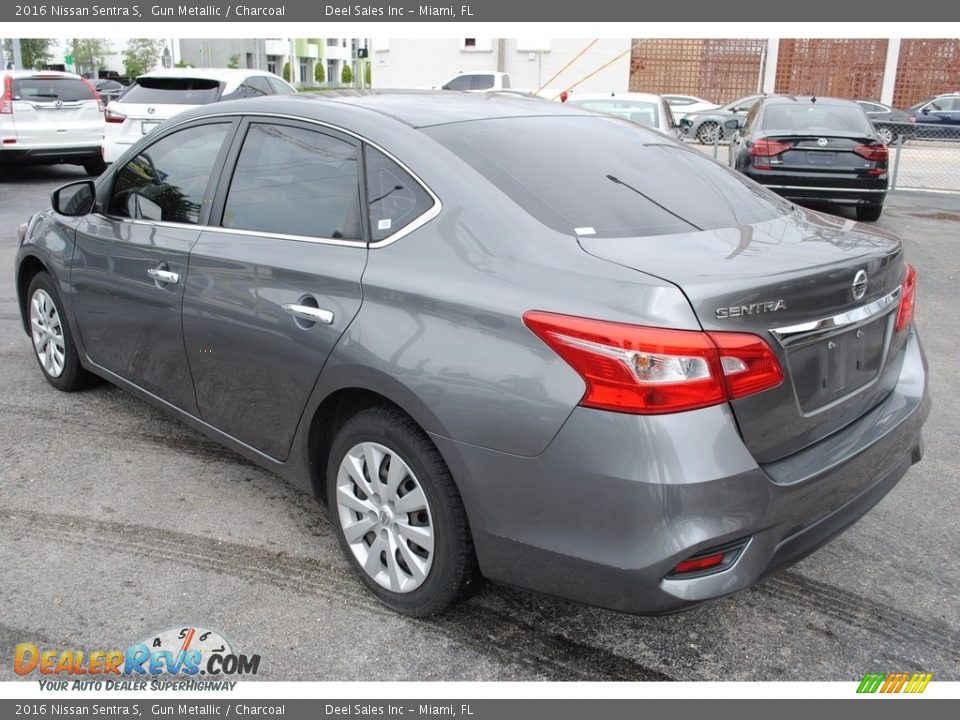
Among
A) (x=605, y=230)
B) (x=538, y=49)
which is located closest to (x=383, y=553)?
(x=605, y=230)

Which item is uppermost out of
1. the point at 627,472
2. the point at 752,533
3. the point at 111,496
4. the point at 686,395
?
the point at 686,395

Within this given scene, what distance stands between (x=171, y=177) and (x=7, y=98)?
11.5 m

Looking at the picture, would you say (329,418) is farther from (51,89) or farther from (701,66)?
(701,66)

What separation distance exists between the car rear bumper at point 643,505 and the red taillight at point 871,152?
9124mm

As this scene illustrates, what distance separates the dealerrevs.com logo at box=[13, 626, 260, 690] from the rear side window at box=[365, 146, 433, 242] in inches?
55.6

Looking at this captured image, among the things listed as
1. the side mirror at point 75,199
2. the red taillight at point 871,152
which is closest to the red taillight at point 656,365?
the side mirror at point 75,199

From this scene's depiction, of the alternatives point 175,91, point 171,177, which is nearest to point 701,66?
point 175,91

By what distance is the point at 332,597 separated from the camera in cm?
310

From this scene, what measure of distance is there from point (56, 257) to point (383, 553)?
2.68 m

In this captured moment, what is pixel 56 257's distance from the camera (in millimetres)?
4547

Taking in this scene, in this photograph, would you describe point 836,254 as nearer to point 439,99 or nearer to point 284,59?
point 439,99

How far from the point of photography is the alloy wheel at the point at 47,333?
4828 millimetres

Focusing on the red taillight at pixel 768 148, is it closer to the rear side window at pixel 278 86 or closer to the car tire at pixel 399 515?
the rear side window at pixel 278 86

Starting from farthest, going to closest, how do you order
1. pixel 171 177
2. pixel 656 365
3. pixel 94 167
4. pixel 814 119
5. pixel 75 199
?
pixel 94 167
pixel 814 119
pixel 75 199
pixel 171 177
pixel 656 365
